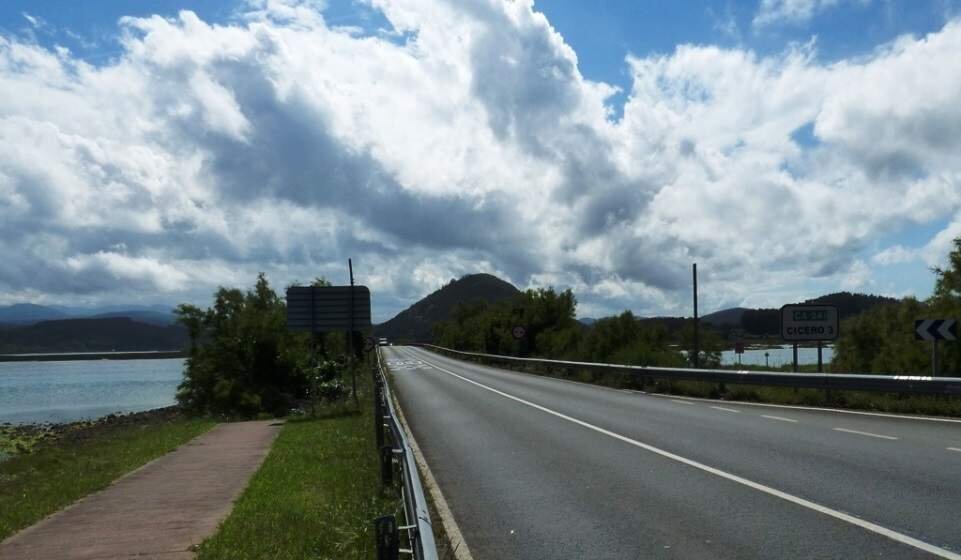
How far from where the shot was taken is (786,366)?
39.0 meters

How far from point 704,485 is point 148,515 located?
6.60 m

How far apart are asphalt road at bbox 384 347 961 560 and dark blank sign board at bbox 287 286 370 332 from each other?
9003 millimetres

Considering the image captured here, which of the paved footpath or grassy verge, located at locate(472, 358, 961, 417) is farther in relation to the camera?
grassy verge, located at locate(472, 358, 961, 417)

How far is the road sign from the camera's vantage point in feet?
80.4

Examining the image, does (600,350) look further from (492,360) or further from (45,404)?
(45,404)

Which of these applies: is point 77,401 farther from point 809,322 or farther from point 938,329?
point 938,329

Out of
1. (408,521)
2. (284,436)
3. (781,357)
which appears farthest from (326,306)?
(781,357)

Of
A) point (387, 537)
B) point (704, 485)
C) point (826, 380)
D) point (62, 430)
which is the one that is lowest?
point (62, 430)

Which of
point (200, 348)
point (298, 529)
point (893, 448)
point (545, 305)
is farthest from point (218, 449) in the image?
point (545, 305)

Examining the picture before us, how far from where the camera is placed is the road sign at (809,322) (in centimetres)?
2450

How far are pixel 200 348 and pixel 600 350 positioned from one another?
23.2 m

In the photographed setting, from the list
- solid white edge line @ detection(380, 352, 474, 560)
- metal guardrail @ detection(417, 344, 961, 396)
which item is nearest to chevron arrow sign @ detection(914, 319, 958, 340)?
metal guardrail @ detection(417, 344, 961, 396)

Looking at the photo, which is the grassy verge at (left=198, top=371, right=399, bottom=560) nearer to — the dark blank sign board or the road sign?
the dark blank sign board

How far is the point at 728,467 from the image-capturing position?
11.3 meters
